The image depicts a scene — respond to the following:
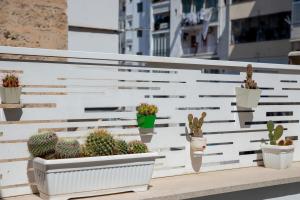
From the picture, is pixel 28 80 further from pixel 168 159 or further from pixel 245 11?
pixel 245 11

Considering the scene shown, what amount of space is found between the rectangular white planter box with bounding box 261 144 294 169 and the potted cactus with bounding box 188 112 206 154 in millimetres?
935

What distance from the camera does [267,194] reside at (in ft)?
15.9

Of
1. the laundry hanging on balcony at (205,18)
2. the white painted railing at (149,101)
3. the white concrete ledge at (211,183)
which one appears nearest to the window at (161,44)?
the laundry hanging on balcony at (205,18)

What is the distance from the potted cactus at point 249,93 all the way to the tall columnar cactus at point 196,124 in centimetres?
59

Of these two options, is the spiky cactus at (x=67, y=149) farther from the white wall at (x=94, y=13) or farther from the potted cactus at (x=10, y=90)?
the white wall at (x=94, y=13)

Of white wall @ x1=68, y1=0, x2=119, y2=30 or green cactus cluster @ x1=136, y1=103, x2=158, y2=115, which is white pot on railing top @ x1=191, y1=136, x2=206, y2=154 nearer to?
green cactus cluster @ x1=136, y1=103, x2=158, y2=115

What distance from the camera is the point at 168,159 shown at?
478cm

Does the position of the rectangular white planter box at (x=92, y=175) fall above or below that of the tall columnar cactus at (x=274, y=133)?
below

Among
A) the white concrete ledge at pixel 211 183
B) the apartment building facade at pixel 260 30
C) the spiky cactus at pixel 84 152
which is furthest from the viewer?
the apartment building facade at pixel 260 30

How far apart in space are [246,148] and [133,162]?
195cm

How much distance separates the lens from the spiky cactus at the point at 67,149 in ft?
12.1

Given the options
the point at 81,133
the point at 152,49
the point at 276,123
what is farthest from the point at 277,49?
the point at 81,133

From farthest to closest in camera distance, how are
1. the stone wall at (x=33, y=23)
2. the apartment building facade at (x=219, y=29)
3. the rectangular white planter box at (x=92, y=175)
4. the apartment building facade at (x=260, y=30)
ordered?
the apartment building facade at (x=219, y=29) < the apartment building facade at (x=260, y=30) < the stone wall at (x=33, y=23) < the rectangular white planter box at (x=92, y=175)

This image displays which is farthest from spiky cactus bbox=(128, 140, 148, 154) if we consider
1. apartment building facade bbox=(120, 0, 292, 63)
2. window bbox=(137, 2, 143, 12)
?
window bbox=(137, 2, 143, 12)
